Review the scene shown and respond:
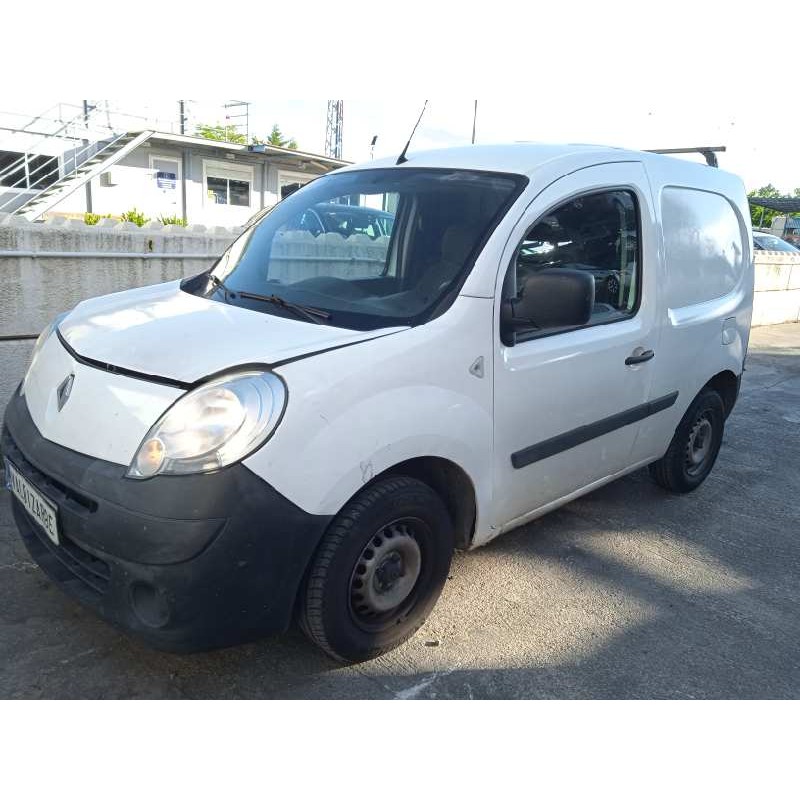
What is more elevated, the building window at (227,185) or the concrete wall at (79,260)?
the building window at (227,185)

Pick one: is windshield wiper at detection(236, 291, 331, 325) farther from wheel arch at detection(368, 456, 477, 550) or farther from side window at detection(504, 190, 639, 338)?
side window at detection(504, 190, 639, 338)

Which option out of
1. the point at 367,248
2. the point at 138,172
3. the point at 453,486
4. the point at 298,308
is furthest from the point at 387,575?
the point at 138,172

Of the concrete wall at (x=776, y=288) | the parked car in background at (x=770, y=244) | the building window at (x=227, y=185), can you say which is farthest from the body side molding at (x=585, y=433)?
the building window at (x=227, y=185)

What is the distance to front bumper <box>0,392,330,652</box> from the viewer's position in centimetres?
198

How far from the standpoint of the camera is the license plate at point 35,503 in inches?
88.0

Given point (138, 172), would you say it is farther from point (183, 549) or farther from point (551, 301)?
point (183, 549)

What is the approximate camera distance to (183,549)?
1.97 meters

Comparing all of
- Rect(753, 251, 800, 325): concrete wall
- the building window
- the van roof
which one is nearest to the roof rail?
the van roof

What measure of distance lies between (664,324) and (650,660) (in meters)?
1.63

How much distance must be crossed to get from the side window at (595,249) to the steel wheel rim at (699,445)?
1241 mm

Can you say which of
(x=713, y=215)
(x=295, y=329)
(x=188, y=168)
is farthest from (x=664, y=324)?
(x=188, y=168)

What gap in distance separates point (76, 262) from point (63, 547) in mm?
2848

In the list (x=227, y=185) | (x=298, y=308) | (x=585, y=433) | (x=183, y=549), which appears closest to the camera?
(x=183, y=549)

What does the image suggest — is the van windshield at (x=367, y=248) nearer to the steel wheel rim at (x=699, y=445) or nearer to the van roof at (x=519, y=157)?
the van roof at (x=519, y=157)
